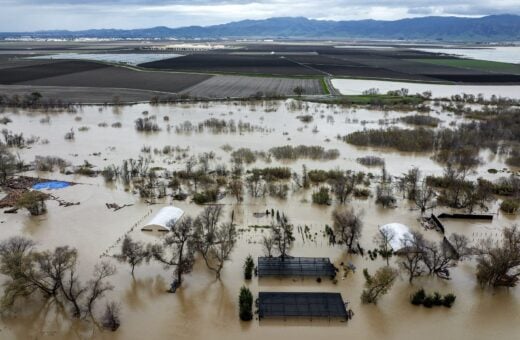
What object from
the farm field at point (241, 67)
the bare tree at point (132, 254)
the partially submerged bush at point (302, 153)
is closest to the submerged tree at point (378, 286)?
the bare tree at point (132, 254)

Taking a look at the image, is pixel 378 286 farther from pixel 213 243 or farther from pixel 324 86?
pixel 324 86

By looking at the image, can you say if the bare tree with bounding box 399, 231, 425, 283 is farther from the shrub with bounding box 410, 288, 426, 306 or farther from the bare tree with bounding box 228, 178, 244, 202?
the bare tree with bounding box 228, 178, 244, 202

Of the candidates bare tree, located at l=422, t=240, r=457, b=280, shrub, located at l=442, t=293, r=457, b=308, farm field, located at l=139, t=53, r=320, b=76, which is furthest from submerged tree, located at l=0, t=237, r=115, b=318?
farm field, located at l=139, t=53, r=320, b=76

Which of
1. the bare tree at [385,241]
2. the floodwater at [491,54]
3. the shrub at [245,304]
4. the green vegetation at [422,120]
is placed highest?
the floodwater at [491,54]

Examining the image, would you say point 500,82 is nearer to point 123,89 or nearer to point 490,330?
point 123,89

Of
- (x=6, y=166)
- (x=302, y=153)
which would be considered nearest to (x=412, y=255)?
(x=302, y=153)

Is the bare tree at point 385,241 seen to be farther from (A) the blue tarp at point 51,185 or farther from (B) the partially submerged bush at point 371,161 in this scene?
(A) the blue tarp at point 51,185

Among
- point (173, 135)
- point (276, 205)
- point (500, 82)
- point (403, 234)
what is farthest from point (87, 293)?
point (500, 82)
